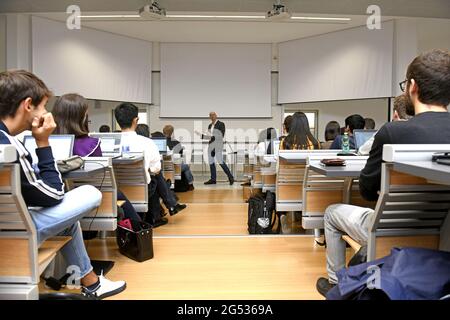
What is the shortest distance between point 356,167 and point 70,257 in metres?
1.54

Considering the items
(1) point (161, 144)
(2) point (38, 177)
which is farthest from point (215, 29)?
(2) point (38, 177)

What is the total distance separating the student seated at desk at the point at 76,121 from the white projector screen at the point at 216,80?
6.13 m

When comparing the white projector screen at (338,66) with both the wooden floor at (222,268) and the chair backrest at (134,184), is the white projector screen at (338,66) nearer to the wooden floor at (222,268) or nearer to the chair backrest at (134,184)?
the wooden floor at (222,268)

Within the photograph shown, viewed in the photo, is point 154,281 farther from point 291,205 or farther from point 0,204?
point 291,205

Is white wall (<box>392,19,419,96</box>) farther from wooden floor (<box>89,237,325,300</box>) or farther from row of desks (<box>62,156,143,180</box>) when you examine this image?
row of desks (<box>62,156,143,180</box>)

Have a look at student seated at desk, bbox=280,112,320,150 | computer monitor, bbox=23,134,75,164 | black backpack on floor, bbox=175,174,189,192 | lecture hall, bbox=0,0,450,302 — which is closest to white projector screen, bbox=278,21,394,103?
lecture hall, bbox=0,0,450,302

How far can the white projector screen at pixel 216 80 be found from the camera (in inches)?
326

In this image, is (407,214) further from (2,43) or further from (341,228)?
(2,43)

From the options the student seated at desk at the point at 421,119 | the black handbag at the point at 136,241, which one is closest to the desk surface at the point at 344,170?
the student seated at desk at the point at 421,119

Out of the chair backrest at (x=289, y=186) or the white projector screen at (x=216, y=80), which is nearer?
the chair backrest at (x=289, y=186)

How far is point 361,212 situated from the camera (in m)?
1.62

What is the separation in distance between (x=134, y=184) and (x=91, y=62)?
5.09 m

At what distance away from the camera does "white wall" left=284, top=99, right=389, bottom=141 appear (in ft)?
26.5
